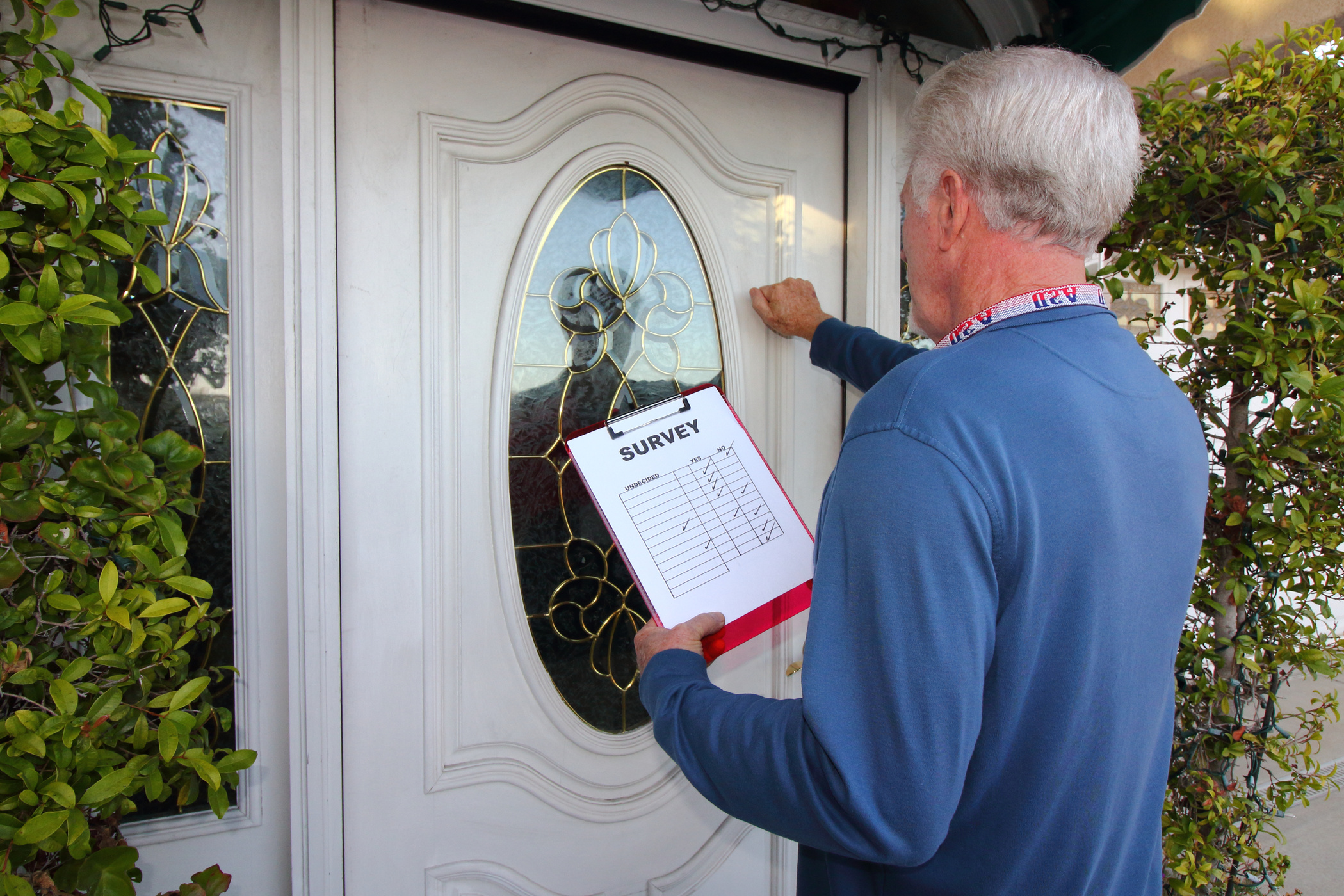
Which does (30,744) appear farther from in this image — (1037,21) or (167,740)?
(1037,21)

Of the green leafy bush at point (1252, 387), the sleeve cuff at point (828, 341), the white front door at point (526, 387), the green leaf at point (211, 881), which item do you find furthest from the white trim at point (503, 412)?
the green leafy bush at point (1252, 387)

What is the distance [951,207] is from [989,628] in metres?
0.43

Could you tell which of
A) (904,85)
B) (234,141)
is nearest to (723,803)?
(234,141)

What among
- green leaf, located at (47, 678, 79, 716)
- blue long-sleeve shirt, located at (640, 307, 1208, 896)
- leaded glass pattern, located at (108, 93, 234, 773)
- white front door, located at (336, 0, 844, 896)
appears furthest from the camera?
white front door, located at (336, 0, 844, 896)

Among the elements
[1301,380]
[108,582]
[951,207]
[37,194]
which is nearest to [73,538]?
[108,582]

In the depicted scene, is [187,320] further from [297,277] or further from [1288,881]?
[1288,881]

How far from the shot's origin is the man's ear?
748mm

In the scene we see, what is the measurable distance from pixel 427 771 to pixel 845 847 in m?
0.92

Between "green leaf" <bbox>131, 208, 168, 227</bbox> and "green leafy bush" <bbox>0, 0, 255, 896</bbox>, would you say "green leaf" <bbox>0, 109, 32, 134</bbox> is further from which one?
"green leaf" <bbox>131, 208, 168, 227</bbox>

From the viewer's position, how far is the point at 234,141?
3.92 feet

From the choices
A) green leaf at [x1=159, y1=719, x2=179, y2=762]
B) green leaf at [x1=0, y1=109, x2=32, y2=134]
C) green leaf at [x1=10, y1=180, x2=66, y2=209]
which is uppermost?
green leaf at [x1=0, y1=109, x2=32, y2=134]

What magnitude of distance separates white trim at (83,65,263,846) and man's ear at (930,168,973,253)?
3.45 ft

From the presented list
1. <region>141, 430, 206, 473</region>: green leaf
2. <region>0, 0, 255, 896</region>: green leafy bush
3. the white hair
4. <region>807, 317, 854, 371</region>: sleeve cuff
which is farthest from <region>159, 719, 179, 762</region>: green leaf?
<region>807, 317, 854, 371</region>: sleeve cuff

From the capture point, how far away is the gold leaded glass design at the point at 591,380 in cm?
138
